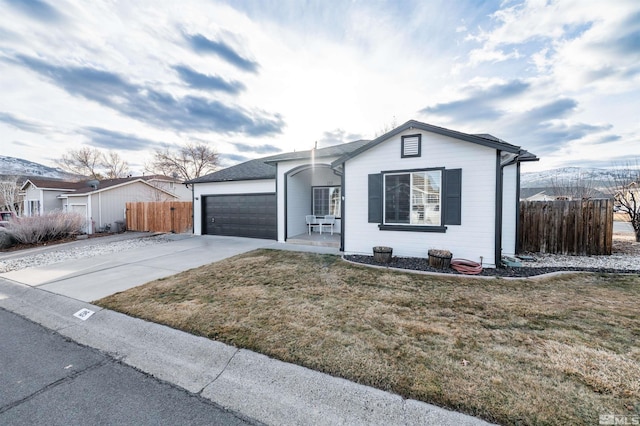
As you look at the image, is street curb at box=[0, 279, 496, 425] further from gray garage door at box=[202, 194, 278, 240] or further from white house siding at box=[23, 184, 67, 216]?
white house siding at box=[23, 184, 67, 216]

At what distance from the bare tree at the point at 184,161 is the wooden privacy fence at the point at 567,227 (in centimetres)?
3299

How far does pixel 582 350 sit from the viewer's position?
9.11 feet

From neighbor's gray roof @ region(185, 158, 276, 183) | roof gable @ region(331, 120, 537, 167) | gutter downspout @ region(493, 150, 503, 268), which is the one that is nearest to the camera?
roof gable @ region(331, 120, 537, 167)

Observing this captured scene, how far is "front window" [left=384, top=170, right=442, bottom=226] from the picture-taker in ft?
22.5

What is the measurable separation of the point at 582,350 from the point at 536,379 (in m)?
1.02

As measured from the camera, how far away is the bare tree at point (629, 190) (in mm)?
10164

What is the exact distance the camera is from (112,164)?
34.4 metres

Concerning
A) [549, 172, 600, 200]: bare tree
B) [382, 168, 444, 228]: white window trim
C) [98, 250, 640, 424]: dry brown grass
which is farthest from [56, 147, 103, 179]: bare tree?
[549, 172, 600, 200]: bare tree

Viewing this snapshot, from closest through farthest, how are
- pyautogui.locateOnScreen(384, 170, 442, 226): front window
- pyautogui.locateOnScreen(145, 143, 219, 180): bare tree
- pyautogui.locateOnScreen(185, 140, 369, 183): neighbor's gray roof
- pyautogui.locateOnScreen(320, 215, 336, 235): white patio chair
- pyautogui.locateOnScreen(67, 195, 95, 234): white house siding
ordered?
pyautogui.locateOnScreen(384, 170, 442, 226): front window
pyautogui.locateOnScreen(185, 140, 369, 183): neighbor's gray roof
pyautogui.locateOnScreen(320, 215, 336, 235): white patio chair
pyautogui.locateOnScreen(67, 195, 95, 234): white house siding
pyautogui.locateOnScreen(145, 143, 219, 180): bare tree

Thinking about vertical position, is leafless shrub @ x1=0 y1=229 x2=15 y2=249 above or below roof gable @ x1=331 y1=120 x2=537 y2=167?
below

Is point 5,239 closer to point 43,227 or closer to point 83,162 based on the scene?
point 43,227

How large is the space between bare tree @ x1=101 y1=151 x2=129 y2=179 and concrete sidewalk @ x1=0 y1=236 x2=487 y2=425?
36781mm

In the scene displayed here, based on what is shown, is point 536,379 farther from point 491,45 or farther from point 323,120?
point 323,120

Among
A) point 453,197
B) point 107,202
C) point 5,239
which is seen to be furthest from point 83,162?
point 453,197
